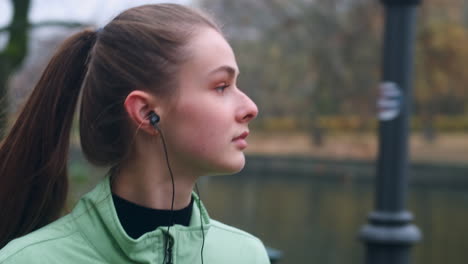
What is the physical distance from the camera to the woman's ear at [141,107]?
A: 136cm

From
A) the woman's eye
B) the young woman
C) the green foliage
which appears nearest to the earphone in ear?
the young woman

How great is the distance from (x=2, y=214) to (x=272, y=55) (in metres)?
18.9

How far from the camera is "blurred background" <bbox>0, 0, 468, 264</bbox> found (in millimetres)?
13867

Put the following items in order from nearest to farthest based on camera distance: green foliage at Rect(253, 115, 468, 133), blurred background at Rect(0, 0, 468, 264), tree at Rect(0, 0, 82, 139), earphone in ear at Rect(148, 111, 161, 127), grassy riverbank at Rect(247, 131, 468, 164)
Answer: earphone in ear at Rect(148, 111, 161, 127) → tree at Rect(0, 0, 82, 139) → blurred background at Rect(0, 0, 468, 264) → green foliage at Rect(253, 115, 468, 133) → grassy riverbank at Rect(247, 131, 468, 164)

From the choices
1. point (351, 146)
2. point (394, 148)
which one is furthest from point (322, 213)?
point (394, 148)

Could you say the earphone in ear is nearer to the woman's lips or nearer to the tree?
the woman's lips

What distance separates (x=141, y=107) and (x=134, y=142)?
8 centimetres

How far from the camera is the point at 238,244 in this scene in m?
1.46

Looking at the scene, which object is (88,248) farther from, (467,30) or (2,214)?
(467,30)

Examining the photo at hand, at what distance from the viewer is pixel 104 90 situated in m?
1.39

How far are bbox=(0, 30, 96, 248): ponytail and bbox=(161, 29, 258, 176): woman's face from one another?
0.21 metres

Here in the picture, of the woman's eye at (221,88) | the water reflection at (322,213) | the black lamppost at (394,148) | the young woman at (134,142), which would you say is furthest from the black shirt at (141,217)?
the water reflection at (322,213)

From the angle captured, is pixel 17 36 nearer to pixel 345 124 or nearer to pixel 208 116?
pixel 208 116

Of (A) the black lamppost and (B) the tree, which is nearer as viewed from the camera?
(A) the black lamppost
